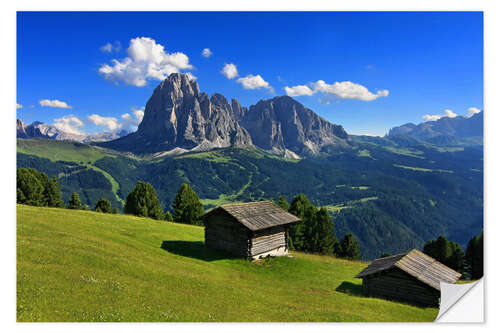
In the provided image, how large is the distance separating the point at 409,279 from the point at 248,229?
13560 millimetres

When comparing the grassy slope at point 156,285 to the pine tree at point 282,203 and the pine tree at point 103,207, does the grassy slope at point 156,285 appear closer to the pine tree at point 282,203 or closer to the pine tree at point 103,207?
the pine tree at point 282,203

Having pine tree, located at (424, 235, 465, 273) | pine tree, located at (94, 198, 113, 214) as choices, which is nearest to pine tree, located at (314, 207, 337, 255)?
pine tree, located at (424, 235, 465, 273)

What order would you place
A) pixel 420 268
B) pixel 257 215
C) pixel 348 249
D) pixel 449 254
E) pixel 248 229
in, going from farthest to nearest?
pixel 348 249 → pixel 449 254 → pixel 257 215 → pixel 248 229 → pixel 420 268

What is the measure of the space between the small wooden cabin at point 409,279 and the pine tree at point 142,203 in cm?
5269

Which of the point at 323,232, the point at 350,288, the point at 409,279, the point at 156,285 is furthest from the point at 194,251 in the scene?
the point at 323,232

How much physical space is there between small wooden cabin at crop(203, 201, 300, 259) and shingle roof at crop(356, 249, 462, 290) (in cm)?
977

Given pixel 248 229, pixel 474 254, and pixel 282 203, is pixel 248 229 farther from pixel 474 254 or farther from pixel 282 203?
pixel 474 254

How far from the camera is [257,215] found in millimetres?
29156

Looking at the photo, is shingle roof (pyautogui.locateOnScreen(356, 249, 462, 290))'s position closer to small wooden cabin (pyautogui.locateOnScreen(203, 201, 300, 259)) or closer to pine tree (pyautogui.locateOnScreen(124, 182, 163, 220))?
small wooden cabin (pyautogui.locateOnScreen(203, 201, 300, 259))

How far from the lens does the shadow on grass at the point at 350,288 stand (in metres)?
22.6

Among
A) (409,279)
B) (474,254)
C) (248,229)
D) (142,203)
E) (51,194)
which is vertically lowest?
(474,254)
